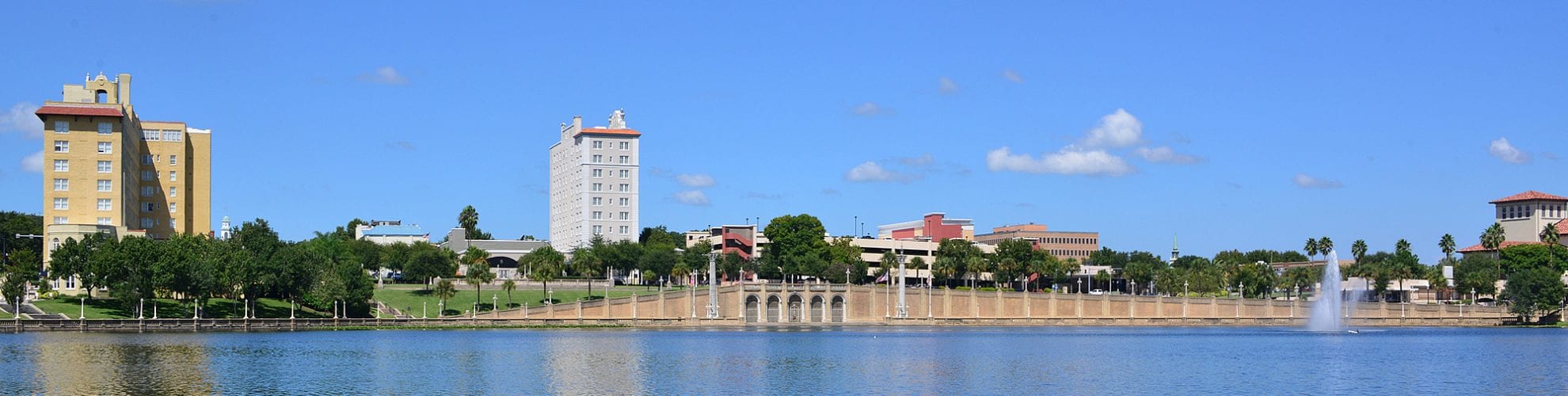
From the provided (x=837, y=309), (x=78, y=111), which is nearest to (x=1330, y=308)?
(x=837, y=309)

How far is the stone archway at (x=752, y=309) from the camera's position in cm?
16062

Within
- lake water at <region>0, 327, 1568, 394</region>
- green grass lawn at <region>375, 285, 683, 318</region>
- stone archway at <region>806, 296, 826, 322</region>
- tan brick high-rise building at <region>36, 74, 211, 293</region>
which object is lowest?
lake water at <region>0, 327, 1568, 394</region>

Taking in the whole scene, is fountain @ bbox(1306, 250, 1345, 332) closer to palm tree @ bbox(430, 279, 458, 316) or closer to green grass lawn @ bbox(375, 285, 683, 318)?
green grass lawn @ bbox(375, 285, 683, 318)

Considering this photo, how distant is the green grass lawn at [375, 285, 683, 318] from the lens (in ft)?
474

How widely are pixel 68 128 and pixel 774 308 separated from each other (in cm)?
6494

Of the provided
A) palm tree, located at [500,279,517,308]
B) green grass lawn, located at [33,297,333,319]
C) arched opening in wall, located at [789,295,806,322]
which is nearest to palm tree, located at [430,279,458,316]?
palm tree, located at [500,279,517,308]

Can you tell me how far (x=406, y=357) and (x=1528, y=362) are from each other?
58208mm

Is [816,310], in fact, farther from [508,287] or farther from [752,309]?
[508,287]

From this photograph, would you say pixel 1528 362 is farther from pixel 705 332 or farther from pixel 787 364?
pixel 705 332

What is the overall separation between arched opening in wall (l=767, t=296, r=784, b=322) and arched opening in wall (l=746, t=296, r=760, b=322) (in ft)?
4.14

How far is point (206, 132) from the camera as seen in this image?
533ft

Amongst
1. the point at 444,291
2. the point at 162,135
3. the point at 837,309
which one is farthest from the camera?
the point at 837,309

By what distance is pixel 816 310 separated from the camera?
16325cm

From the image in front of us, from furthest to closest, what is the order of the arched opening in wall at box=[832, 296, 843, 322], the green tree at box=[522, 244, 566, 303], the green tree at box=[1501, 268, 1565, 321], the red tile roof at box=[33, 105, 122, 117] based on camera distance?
1. the arched opening in wall at box=[832, 296, 843, 322]
2. the green tree at box=[522, 244, 566, 303]
3. the green tree at box=[1501, 268, 1565, 321]
4. the red tile roof at box=[33, 105, 122, 117]
